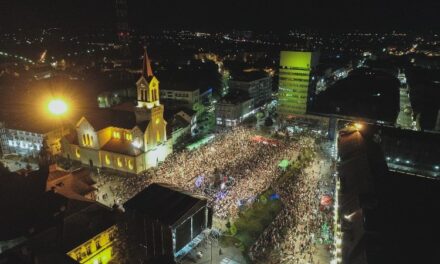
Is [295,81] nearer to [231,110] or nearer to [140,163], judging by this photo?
[231,110]

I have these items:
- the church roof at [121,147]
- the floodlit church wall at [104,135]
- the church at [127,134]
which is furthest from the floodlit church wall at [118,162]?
the floodlit church wall at [104,135]

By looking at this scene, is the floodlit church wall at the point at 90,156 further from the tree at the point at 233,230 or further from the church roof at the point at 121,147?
the tree at the point at 233,230

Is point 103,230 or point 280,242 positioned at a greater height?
point 103,230

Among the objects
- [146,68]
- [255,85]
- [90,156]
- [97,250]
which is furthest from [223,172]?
[255,85]

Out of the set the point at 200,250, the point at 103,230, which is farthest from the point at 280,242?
the point at 103,230

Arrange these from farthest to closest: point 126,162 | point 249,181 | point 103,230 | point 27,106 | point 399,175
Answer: point 27,106 < point 126,162 < point 249,181 < point 399,175 < point 103,230

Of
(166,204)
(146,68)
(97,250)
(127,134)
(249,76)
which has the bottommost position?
(97,250)

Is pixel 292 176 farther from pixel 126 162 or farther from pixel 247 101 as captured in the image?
pixel 247 101
